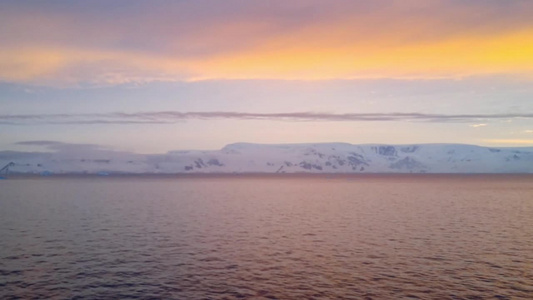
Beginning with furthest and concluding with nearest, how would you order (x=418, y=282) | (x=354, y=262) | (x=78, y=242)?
(x=78, y=242) → (x=354, y=262) → (x=418, y=282)

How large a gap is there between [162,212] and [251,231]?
33.6 meters

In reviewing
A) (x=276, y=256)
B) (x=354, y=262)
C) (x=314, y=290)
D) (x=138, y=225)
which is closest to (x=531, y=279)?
(x=354, y=262)

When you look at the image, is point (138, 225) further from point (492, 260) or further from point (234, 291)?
point (492, 260)

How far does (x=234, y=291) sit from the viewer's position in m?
33.7

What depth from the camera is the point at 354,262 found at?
43125mm

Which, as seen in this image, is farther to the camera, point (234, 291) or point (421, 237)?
point (421, 237)

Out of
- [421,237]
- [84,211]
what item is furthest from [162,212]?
[421,237]

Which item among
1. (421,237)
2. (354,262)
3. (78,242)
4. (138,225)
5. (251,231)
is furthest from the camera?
(138,225)

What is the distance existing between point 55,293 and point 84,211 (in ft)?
209

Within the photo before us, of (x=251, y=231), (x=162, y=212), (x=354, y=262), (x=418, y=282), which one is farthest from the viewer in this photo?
(x=162, y=212)

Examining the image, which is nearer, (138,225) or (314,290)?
(314,290)

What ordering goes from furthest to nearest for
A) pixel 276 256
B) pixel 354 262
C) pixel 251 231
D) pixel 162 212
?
pixel 162 212 < pixel 251 231 < pixel 276 256 < pixel 354 262

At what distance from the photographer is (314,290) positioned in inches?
1340

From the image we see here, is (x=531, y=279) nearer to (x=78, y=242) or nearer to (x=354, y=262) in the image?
(x=354, y=262)
